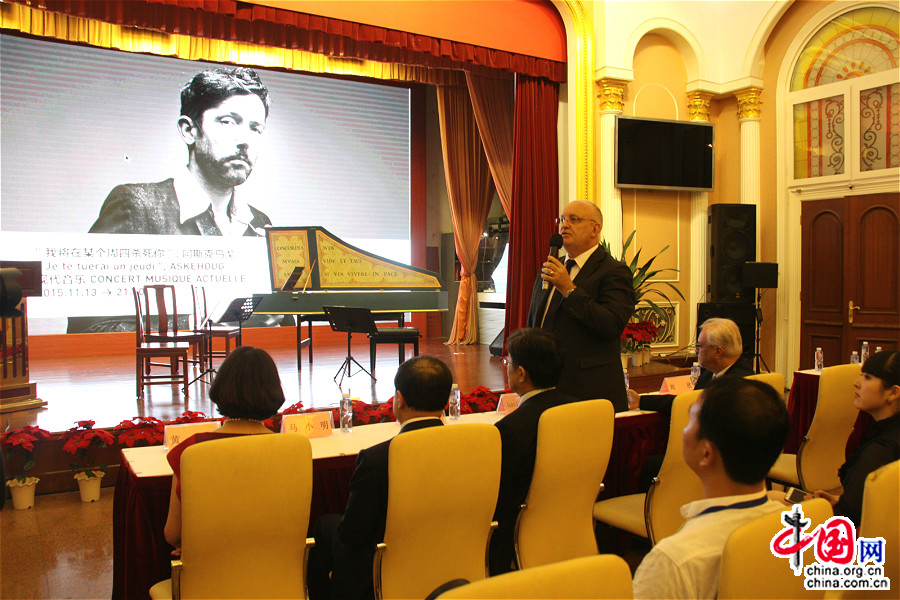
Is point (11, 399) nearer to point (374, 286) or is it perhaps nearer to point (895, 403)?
point (374, 286)

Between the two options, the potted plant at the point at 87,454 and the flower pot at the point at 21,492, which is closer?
the flower pot at the point at 21,492

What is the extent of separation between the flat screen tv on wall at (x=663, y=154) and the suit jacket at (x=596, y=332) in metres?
4.27

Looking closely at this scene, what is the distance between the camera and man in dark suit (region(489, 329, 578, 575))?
2115mm

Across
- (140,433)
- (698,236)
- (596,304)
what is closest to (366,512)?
(596,304)

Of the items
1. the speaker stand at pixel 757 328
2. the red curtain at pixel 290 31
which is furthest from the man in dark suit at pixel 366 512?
the speaker stand at pixel 757 328

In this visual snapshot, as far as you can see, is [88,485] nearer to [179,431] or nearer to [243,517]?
[179,431]

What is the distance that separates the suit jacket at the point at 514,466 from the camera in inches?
83.1

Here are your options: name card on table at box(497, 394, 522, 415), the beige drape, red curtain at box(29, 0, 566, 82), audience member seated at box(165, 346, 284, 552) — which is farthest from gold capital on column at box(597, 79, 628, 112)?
audience member seated at box(165, 346, 284, 552)

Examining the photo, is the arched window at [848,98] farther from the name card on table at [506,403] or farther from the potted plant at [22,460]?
the potted plant at [22,460]

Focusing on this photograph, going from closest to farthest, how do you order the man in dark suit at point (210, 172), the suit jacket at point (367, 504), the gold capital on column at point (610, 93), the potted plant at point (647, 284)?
the suit jacket at point (367, 504), the potted plant at point (647, 284), the gold capital on column at point (610, 93), the man in dark suit at point (210, 172)

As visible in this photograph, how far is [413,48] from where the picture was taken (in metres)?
5.98

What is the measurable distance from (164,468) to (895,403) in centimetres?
231

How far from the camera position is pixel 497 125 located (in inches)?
338

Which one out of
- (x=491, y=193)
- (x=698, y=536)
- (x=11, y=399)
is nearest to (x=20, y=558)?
(x=11, y=399)
